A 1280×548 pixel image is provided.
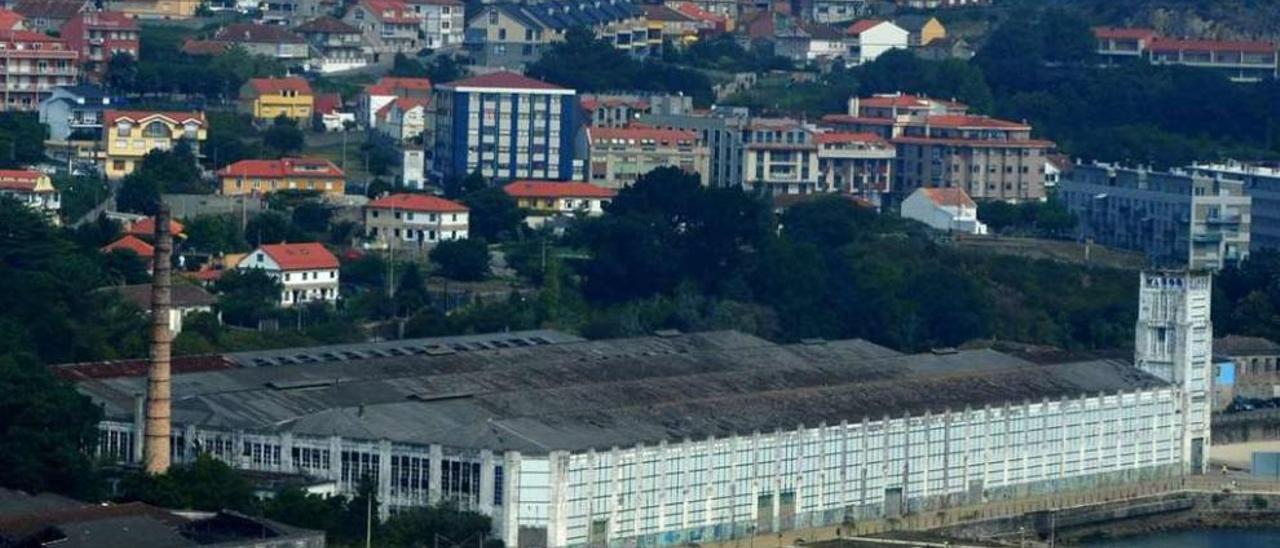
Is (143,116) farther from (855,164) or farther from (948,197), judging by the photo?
(948,197)

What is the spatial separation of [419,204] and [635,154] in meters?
6.93

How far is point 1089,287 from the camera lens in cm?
6269

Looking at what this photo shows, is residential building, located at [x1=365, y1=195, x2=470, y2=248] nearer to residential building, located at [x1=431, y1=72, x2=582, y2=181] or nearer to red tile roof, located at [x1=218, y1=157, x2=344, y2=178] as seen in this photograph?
red tile roof, located at [x1=218, y1=157, x2=344, y2=178]

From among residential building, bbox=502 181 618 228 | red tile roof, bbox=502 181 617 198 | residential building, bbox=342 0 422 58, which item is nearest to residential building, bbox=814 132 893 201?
red tile roof, bbox=502 181 617 198

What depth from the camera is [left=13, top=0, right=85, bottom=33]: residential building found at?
74.7 m

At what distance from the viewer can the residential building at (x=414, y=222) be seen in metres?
62.1

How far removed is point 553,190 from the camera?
6575 centimetres

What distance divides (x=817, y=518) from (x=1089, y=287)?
17.5 m

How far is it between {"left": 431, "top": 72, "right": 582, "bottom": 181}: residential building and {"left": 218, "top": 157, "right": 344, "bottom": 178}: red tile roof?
3376 mm

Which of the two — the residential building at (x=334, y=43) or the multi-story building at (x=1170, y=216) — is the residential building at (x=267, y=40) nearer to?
the residential building at (x=334, y=43)

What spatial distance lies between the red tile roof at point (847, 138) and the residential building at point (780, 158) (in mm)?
354

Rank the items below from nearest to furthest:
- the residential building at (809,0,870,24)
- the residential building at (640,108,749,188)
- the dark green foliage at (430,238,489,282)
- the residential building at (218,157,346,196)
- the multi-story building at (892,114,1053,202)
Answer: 1. the dark green foliage at (430,238,489,282)
2. the residential building at (218,157,346,196)
3. the residential building at (640,108,749,188)
4. the multi-story building at (892,114,1053,202)
5. the residential building at (809,0,870,24)

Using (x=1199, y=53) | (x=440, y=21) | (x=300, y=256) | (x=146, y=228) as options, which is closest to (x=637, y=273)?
(x=300, y=256)

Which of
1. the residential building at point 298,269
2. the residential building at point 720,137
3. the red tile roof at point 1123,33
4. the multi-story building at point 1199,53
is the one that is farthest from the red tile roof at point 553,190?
the red tile roof at point 1123,33
